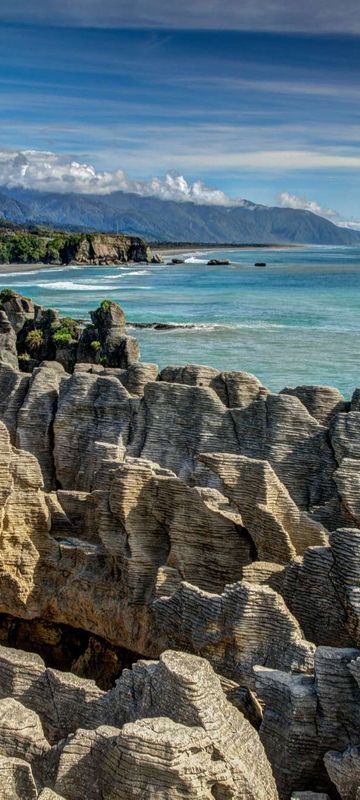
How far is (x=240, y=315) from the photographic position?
62938 millimetres

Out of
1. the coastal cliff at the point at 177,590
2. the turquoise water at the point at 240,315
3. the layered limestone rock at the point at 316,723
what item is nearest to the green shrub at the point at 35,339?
the turquoise water at the point at 240,315

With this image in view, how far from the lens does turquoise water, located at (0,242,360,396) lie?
3897 centimetres

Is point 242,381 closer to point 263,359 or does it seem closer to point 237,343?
point 263,359

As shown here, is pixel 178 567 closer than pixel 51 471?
Yes

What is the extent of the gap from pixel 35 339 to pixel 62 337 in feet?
4.83

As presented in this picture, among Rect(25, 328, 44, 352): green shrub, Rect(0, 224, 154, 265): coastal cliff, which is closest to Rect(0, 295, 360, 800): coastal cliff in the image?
Rect(25, 328, 44, 352): green shrub

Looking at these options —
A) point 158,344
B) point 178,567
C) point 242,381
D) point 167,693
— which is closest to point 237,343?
point 158,344

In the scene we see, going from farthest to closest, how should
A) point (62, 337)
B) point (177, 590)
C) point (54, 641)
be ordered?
point (62, 337) → point (54, 641) → point (177, 590)

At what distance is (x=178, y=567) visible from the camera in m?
8.92

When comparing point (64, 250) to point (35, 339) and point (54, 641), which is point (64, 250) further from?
point (54, 641)

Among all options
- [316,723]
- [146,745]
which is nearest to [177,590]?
[316,723]

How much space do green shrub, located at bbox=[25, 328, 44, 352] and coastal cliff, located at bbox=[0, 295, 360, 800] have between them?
46.5ft

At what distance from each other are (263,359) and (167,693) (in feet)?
113

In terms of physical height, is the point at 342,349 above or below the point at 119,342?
below
